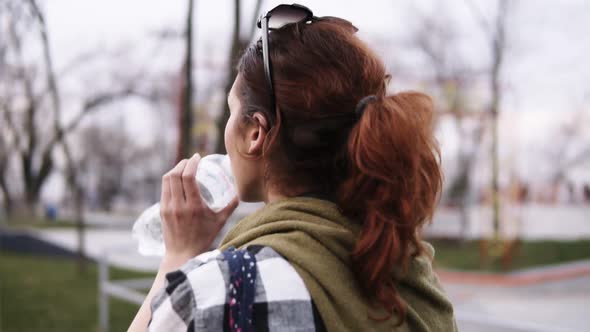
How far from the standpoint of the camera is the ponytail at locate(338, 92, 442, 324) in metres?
0.97

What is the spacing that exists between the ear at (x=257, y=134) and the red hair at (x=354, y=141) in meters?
0.01

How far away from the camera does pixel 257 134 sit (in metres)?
1.07

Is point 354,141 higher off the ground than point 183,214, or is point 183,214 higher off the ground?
point 354,141

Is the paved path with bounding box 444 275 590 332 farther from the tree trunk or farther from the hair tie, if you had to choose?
the hair tie

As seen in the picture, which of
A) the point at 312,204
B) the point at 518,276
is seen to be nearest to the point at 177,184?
the point at 312,204

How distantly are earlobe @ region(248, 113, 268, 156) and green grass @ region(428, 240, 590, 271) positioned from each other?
11.0m

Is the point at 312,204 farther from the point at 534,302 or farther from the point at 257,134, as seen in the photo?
the point at 534,302

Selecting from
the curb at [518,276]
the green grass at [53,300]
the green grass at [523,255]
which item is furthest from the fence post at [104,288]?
the green grass at [523,255]

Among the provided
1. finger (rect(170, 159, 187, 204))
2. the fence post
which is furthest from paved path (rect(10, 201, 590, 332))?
finger (rect(170, 159, 187, 204))

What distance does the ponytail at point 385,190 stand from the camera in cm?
97

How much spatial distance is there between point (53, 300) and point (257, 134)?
26.2ft

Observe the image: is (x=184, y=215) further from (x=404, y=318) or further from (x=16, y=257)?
(x=16, y=257)

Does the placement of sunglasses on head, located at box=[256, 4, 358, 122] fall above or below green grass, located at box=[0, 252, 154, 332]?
above

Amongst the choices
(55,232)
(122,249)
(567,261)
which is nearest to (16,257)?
(55,232)
